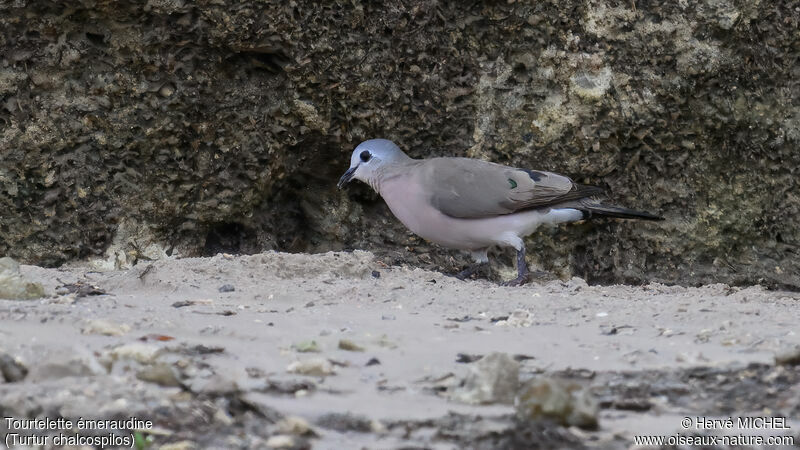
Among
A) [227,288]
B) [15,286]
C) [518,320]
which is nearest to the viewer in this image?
[518,320]

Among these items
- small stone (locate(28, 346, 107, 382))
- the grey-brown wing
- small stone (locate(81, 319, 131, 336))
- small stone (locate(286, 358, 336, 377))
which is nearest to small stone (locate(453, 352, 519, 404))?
small stone (locate(286, 358, 336, 377))

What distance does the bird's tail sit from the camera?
254 inches

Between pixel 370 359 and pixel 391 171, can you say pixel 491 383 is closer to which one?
pixel 370 359

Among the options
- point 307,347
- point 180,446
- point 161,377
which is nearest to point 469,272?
Answer: point 307,347

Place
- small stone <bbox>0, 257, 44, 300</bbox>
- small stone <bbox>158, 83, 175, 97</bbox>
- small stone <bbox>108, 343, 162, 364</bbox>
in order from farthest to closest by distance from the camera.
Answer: small stone <bbox>158, 83, 175, 97</bbox> → small stone <bbox>0, 257, 44, 300</bbox> → small stone <bbox>108, 343, 162, 364</bbox>

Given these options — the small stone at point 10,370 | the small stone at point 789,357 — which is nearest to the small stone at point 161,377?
the small stone at point 10,370

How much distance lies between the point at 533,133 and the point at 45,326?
4155 mm

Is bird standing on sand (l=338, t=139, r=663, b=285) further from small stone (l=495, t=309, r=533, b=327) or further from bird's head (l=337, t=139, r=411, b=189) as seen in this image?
small stone (l=495, t=309, r=533, b=327)

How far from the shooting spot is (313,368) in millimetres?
3180

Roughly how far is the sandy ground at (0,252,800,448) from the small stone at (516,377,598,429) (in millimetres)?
25

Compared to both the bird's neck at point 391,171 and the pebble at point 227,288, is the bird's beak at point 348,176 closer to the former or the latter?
the bird's neck at point 391,171

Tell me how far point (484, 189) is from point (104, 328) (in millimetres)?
3136

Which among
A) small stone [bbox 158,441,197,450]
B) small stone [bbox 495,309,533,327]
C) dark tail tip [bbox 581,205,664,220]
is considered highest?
dark tail tip [bbox 581,205,664,220]

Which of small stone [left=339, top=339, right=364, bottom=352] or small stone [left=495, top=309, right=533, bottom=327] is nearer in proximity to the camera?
small stone [left=339, top=339, right=364, bottom=352]
